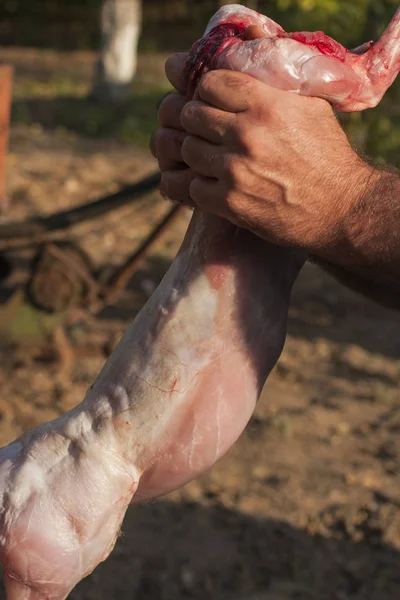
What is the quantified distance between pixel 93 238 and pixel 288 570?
3808mm

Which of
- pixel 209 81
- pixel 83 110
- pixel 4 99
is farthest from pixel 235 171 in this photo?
pixel 83 110

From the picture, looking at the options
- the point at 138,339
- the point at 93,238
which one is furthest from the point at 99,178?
the point at 138,339

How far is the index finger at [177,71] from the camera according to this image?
1844 mm

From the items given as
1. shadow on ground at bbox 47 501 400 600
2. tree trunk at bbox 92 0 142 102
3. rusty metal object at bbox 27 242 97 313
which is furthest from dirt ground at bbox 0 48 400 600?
tree trunk at bbox 92 0 142 102

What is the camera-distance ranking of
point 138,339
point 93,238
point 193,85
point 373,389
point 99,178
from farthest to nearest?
point 99,178
point 93,238
point 373,389
point 138,339
point 193,85

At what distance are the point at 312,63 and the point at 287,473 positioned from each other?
2754 mm

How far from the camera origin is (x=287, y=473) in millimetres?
4176

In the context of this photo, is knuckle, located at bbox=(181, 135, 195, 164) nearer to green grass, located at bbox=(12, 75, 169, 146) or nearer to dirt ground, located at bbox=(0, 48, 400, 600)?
dirt ground, located at bbox=(0, 48, 400, 600)

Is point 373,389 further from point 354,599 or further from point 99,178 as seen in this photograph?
point 99,178

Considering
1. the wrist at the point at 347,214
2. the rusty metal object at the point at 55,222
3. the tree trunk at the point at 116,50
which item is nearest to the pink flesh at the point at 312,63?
the wrist at the point at 347,214

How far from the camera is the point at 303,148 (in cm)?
169

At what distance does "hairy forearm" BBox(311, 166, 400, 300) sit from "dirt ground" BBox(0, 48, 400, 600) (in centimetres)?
193

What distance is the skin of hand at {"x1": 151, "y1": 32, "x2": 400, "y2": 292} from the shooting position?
1658mm

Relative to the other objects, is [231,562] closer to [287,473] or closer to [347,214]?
[287,473]
